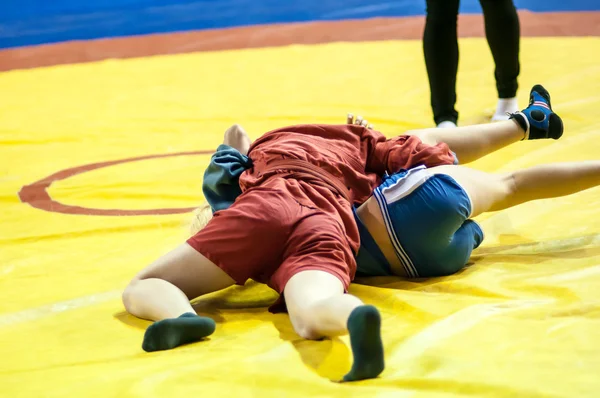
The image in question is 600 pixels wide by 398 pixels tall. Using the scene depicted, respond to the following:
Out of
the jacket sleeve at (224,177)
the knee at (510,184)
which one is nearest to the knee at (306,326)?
the jacket sleeve at (224,177)

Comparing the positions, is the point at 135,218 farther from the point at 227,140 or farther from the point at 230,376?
the point at 230,376

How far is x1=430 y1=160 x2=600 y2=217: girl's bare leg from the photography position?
1.86m

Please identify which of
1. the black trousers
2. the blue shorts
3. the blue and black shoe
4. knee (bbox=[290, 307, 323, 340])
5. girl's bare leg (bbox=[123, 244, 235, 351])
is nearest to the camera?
knee (bbox=[290, 307, 323, 340])

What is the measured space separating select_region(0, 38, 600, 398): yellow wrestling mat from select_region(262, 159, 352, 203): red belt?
0.20 m

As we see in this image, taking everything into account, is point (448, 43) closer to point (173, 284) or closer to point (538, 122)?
point (538, 122)

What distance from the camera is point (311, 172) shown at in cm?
176

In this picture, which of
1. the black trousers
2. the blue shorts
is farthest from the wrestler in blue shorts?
the black trousers

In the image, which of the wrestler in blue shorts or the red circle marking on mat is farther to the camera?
the red circle marking on mat

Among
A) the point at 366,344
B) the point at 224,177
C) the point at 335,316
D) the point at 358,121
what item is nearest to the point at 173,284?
the point at 224,177

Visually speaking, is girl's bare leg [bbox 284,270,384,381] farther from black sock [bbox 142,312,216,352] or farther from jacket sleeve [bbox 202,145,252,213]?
jacket sleeve [bbox 202,145,252,213]

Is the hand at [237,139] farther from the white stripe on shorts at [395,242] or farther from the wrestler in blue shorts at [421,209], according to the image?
the white stripe on shorts at [395,242]

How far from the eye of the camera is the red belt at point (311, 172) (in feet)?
5.76

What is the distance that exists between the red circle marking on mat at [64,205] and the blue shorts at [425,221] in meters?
0.89

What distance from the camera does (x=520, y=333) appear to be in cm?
138
